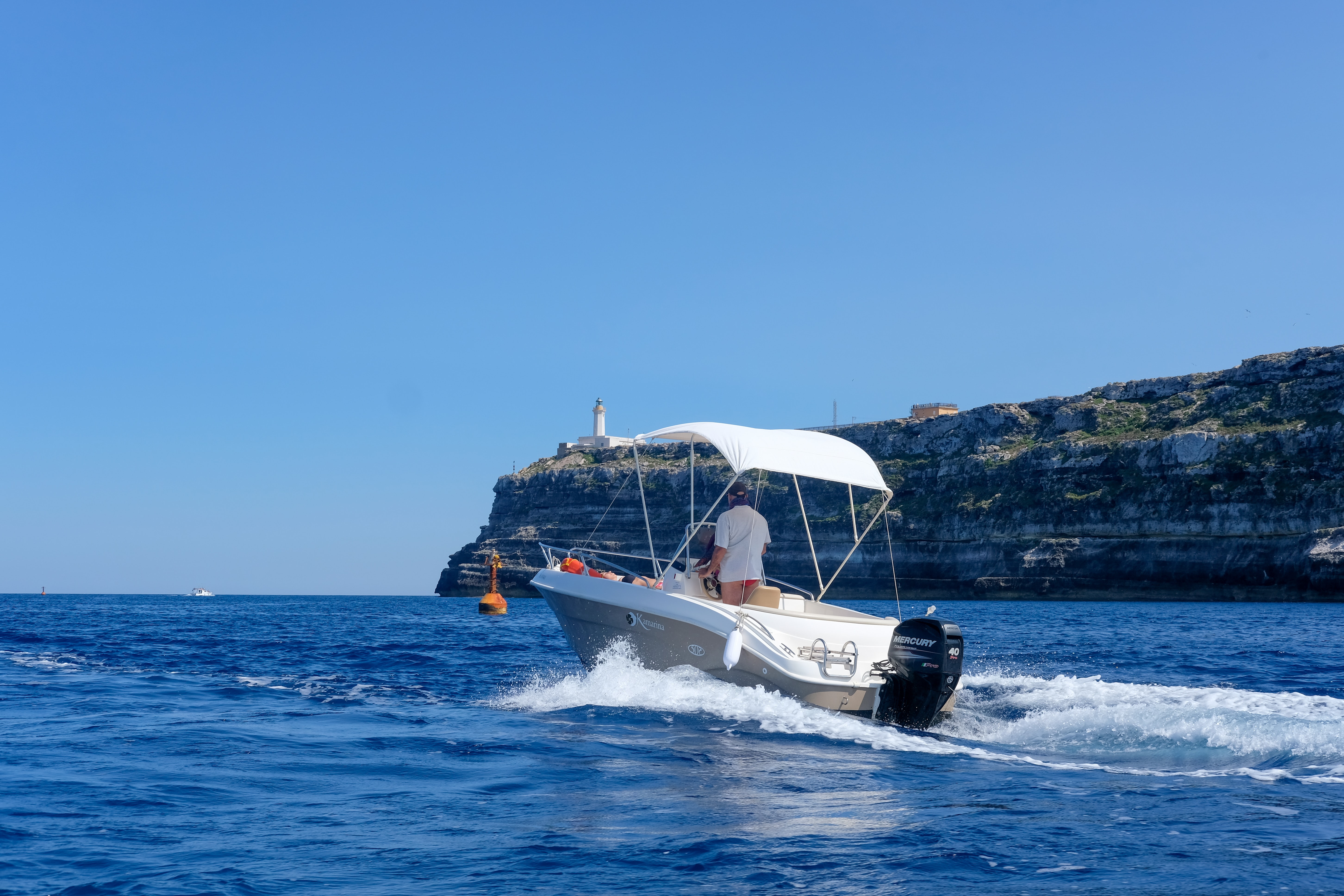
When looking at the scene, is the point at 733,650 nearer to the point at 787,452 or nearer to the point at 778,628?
the point at 778,628

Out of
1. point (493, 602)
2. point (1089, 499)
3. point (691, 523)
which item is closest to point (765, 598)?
point (691, 523)

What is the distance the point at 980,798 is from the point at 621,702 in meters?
5.57

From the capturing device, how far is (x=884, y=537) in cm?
7719

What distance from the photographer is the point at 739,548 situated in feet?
40.8

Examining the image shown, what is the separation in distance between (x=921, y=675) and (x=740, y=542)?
273 centimetres

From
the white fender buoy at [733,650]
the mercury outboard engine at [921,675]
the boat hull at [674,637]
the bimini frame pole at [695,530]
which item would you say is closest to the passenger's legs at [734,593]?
the boat hull at [674,637]

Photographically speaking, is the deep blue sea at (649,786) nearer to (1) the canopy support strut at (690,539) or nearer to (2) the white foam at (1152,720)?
(2) the white foam at (1152,720)

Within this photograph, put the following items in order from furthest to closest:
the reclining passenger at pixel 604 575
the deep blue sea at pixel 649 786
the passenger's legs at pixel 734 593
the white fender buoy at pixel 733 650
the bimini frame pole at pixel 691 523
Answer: the reclining passenger at pixel 604 575, the bimini frame pole at pixel 691 523, the passenger's legs at pixel 734 593, the white fender buoy at pixel 733 650, the deep blue sea at pixel 649 786

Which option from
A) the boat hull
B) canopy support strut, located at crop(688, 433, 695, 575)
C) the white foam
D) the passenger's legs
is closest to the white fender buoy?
the boat hull

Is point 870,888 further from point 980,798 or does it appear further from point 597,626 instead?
point 597,626

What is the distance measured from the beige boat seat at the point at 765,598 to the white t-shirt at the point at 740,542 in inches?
7.7

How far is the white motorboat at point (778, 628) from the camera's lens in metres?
10.8

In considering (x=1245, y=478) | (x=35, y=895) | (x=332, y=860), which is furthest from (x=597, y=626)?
(x=1245, y=478)

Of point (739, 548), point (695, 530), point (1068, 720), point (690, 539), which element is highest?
point (695, 530)
